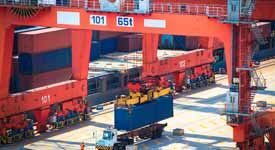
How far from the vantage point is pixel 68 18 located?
58094 mm

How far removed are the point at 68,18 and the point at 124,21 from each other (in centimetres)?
384

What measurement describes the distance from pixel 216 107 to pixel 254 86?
1894 cm

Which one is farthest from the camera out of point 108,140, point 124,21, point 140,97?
point 140,97

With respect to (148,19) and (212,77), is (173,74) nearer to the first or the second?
(212,77)

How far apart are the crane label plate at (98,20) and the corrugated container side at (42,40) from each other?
12.5 metres

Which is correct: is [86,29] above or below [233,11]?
below

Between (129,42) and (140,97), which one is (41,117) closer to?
(140,97)

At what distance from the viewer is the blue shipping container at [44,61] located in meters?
69.3

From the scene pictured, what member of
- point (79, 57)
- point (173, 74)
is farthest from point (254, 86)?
point (173, 74)

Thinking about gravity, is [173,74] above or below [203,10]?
below

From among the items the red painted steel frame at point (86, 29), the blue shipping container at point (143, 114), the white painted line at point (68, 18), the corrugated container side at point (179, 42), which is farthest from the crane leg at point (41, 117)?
the corrugated container side at point (179, 42)

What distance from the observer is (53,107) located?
6794cm

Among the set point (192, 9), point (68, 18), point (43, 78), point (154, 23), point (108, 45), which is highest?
point (192, 9)

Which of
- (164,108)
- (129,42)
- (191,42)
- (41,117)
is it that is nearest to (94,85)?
(41,117)
